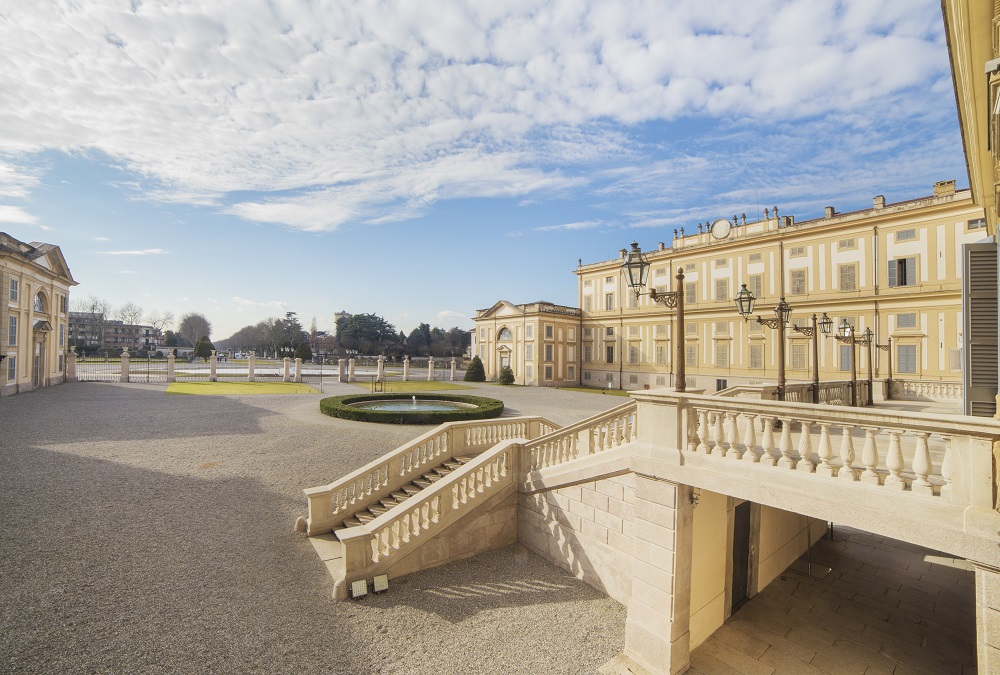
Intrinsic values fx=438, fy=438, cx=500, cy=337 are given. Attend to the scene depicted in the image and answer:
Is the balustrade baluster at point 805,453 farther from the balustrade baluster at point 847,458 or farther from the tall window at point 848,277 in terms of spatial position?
the tall window at point 848,277

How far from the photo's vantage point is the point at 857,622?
25.6 ft

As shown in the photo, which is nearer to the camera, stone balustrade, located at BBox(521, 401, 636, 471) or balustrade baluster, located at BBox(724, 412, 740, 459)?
balustrade baluster, located at BBox(724, 412, 740, 459)

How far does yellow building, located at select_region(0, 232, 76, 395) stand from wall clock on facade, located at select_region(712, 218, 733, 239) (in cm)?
4561

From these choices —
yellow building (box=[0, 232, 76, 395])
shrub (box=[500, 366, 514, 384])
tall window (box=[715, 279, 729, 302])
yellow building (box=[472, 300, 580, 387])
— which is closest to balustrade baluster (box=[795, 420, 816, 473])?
tall window (box=[715, 279, 729, 302])

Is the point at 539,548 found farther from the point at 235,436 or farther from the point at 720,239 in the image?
the point at 720,239

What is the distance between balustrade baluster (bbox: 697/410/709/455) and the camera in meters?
5.79

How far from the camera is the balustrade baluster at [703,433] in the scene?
579cm

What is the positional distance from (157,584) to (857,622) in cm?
1192

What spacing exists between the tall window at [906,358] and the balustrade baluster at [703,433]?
28687 mm

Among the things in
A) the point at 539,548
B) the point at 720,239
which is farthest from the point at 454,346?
the point at 539,548

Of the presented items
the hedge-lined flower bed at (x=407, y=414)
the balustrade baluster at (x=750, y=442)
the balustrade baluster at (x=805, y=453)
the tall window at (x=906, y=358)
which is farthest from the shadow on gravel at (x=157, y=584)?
the tall window at (x=906, y=358)

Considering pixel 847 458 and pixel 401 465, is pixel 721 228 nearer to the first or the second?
pixel 401 465

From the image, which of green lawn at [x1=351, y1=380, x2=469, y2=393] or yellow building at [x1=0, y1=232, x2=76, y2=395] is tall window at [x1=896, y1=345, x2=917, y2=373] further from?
yellow building at [x1=0, y1=232, x2=76, y2=395]

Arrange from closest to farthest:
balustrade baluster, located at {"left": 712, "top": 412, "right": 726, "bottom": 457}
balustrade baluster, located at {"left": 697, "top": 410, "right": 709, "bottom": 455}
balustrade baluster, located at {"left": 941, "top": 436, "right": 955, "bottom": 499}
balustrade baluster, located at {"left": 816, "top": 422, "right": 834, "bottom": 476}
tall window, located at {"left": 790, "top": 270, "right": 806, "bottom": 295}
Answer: balustrade baluster, located at {"left": 941, "top": 436, "right": 955, "bottom": 499}
balustrade baluster, located at {"left": 816, "top": 422, "right": 834, "bottom": 476}
balustrade baluster, located at {"left": 712, "top": 412, "right": 726, "bottom": 457}
balustrade baluster, located at {"left": 697, "top": 410, "right": 709, "bottom": 455}
tall window, located at {"left": 790, "top": 270, "right": 806, "bottom": 295}
